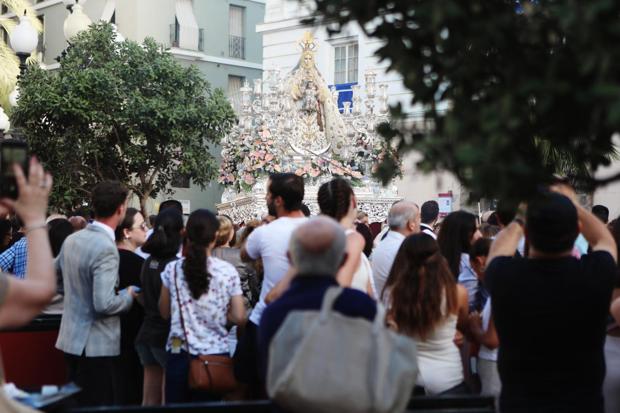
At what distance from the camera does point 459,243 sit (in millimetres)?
7629

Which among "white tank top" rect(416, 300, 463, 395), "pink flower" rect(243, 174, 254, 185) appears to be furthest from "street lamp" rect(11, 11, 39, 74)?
"white tank top" rect(416, 300, 463, 395)

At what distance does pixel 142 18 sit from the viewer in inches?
1441

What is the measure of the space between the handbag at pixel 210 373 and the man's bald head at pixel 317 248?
233cm

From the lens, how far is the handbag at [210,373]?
663 cm

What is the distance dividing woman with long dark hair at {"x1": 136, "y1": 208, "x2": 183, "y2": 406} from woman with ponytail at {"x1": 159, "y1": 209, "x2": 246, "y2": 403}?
0.28 metres

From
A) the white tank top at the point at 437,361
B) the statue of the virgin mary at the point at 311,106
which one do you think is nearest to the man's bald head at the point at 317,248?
the white tank top at the point at 437,361

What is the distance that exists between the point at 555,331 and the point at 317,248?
119 centimetres

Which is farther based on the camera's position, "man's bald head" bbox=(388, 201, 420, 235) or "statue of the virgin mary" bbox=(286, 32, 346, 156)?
"statue of the virgin mary" bbox=(286, 32, 346, 156)

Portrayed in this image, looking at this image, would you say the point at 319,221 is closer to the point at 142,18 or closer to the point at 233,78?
the point at 142,18

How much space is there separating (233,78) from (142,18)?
4.58 m

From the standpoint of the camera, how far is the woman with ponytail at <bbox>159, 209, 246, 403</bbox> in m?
6.71

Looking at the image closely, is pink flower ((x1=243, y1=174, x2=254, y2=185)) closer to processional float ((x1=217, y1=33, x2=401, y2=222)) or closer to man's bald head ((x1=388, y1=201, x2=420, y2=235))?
processional float ((x1=217, y1=33, x2=401, y2=222))

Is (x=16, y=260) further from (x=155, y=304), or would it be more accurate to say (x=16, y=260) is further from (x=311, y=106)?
(x=311, y=106)

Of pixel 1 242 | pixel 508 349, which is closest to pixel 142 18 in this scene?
pixel 1 242
